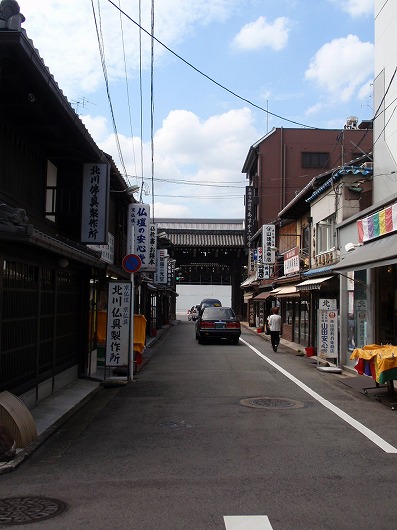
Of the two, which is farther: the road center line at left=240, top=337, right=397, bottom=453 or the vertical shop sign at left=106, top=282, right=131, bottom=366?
the vertical shop sign at left=106, top=282, right=131, bottom=366

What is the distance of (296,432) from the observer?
8.27 meters

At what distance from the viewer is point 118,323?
13.7m

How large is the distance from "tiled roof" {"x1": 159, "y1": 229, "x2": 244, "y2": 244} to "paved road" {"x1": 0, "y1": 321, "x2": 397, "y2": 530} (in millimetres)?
36745

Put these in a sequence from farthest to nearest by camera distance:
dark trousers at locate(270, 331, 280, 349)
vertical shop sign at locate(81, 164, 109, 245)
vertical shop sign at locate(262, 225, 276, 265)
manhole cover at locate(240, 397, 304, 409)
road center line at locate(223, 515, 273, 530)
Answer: vertical shop sign at locate(262, 225, 276, 265) → dark trousers at locate(270, 331, 280, 349) → vertical shop sign at locate(81, 164, 109, 245) → manhole cover at locate(240, 397, 304, 409) → road center line at locate(223, 515, 273, 530)

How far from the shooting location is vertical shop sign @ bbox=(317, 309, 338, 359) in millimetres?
17406

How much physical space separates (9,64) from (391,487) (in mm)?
7336

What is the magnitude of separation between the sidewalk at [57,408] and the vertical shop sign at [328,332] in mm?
7097

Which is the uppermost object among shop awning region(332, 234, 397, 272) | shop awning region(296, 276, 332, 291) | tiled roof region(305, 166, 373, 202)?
tiled roof region(305, 166, 373, 202)

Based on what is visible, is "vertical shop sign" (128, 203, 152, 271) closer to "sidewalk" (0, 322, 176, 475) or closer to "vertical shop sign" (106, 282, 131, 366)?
"vertical shop sign" (106, 282, 131, 366)

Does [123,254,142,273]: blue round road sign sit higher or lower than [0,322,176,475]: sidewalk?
higher

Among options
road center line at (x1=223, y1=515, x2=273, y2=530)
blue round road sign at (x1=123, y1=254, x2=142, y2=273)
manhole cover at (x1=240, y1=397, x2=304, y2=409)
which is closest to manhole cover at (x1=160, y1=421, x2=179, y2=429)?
manhole cover at (x1=240, y1=397, x2=304, y2=409)

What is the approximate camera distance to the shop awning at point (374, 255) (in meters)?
11.5

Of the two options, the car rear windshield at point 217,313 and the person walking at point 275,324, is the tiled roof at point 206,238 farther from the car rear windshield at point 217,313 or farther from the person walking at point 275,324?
the person walking at point 275,324

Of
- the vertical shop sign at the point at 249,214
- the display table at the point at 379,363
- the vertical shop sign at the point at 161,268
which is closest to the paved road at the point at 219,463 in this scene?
the display table at the point at 379,363
